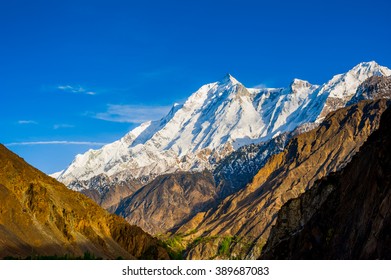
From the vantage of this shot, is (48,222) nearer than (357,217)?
No

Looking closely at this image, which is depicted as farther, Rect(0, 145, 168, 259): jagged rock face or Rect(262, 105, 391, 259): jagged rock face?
Rect(0, 145, 168, 259): jagged rock face

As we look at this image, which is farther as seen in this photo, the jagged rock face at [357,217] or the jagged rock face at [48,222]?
the jagged rock face at [48,222]

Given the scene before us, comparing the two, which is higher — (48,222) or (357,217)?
(48,222)

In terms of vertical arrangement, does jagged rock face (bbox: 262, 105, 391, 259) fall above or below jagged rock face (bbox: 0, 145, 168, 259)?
below
